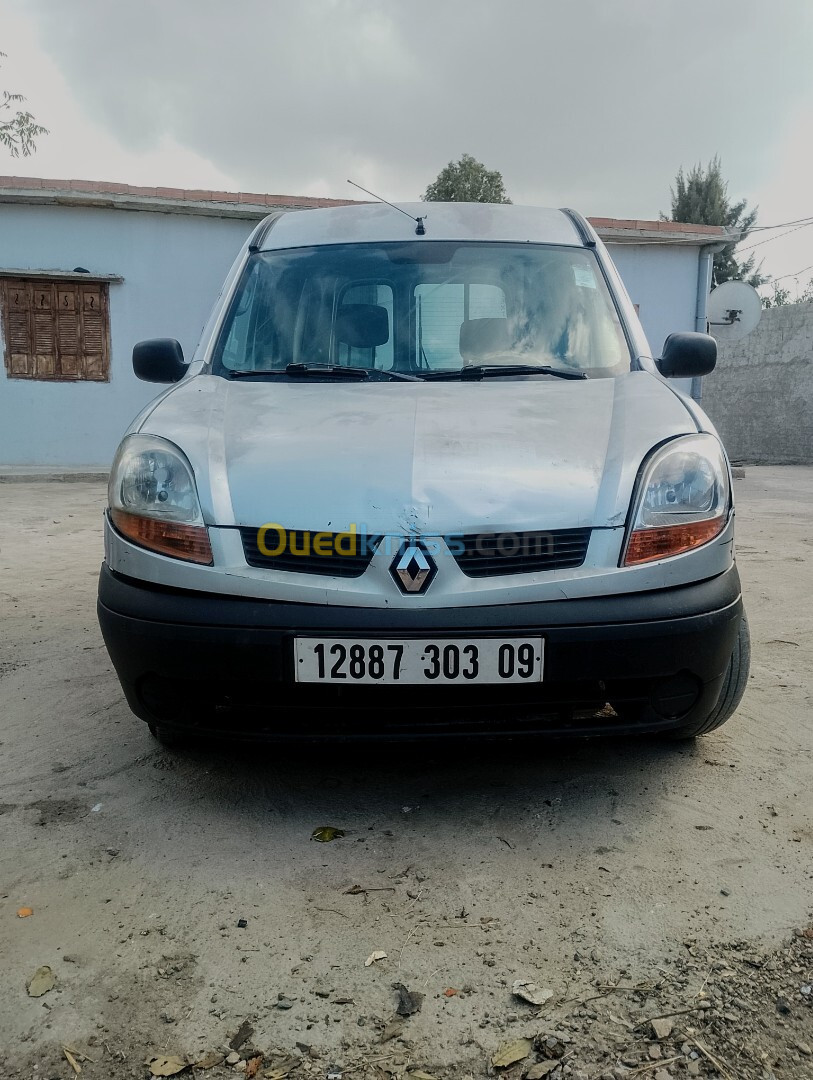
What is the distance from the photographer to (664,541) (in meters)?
2.12

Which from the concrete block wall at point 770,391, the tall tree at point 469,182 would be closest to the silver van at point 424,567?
the concrete block wall at point 770,391

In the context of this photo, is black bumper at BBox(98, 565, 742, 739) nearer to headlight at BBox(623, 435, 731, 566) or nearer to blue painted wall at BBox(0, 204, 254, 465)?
headlight at BBox(623, 435, 731, 566)

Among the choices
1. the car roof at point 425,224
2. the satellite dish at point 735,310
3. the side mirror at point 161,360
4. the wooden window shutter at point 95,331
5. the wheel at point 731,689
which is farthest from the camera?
the satellite dish at point 735,310

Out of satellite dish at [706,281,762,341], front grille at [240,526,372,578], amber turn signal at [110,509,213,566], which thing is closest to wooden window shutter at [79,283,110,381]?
satellite dish at [706,281,762,341]

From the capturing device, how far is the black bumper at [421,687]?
79.2 inches

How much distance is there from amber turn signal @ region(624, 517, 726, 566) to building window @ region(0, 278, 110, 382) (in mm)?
10542

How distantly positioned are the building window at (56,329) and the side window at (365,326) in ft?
30.1

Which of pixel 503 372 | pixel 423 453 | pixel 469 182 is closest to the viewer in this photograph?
pixel 423 453

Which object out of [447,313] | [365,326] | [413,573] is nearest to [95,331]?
[365,326]

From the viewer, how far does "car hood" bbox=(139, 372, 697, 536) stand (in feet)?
6.91

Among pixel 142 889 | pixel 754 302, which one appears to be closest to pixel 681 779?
pixel 142 889

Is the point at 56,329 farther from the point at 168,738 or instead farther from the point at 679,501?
the point at 679,501

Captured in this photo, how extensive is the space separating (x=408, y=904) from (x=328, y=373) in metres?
1.63

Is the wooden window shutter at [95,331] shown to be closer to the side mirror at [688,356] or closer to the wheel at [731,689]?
the side mirror at [688,356]
